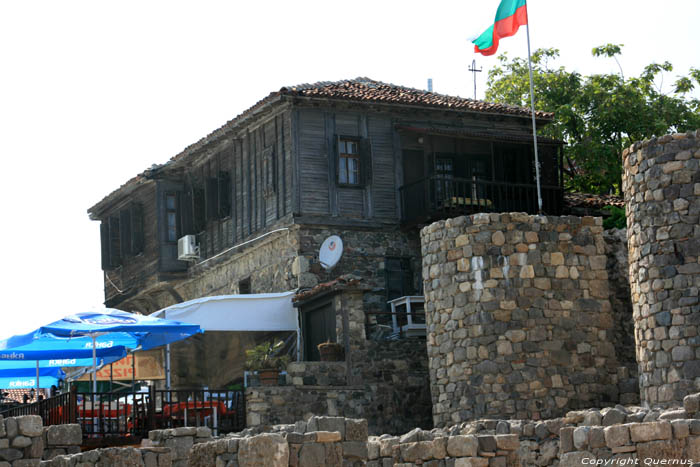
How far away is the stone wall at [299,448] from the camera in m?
10.3

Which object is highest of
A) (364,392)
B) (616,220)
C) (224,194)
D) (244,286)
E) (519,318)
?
(224,194)

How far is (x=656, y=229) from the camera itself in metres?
16.2

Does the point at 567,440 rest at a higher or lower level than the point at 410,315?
lower

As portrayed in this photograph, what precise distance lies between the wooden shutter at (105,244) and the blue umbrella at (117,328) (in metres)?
13.0

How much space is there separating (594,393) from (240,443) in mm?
9174

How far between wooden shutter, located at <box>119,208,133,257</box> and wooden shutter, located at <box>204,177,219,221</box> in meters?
4.26

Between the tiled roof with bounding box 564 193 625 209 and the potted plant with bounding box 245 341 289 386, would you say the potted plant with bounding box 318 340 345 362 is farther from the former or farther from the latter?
the tiled roof with bounding box 564 193 625 209

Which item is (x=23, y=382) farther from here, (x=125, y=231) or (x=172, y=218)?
(x=125, y=231)

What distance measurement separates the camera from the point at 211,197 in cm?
2839

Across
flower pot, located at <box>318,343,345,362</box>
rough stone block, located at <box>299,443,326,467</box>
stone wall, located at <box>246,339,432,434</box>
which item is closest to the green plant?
stone wall, located at <box>246,339,432,434</box>

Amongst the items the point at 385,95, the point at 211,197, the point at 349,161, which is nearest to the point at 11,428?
the point at 349,161

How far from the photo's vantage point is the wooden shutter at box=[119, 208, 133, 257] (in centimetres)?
3195

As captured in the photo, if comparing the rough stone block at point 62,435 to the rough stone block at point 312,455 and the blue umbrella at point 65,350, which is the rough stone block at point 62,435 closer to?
the blue umbrella at point 65,350

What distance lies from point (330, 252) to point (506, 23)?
5737 mm
